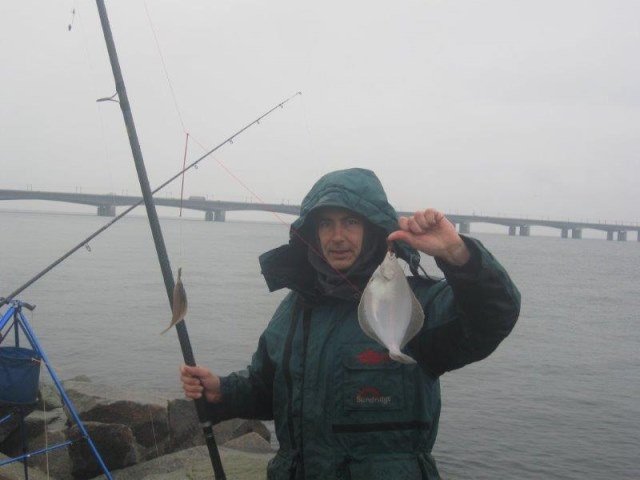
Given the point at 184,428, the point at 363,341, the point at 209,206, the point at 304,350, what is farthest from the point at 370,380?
the point at 209,206

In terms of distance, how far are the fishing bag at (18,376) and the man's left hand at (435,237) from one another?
3.76 meters

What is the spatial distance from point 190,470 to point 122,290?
26320 mm

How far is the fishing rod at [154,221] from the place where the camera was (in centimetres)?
390

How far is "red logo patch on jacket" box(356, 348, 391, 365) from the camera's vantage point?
2.90 meters

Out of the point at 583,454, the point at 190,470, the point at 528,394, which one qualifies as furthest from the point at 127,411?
the point at 528,394

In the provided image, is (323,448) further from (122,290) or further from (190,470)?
(122,290)

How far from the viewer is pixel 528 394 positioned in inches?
593

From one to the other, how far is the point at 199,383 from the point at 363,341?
3.64 ft

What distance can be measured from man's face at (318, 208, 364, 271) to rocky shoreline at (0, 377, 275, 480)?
13.1 ft

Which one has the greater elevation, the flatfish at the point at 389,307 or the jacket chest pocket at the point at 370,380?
the flatfish at the point at 389,307

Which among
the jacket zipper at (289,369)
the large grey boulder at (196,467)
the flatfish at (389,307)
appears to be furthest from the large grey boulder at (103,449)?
the flatfish at (389,307)

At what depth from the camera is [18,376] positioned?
16.6 feet

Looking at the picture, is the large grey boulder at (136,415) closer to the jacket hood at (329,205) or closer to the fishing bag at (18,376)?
the fishing bag at (18,376)

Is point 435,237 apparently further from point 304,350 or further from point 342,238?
point 304,350
